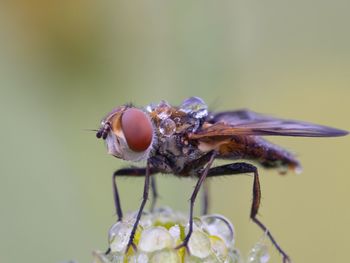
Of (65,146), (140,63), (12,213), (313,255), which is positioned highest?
(140,63)

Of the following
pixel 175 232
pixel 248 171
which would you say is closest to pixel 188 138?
pixel 248 171

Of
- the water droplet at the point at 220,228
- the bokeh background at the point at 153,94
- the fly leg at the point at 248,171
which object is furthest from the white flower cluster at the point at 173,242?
the bokeh background at the point at 153,94

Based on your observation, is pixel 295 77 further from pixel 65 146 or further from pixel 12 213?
pixel 12 213

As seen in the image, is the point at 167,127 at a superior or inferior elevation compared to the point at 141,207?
superior

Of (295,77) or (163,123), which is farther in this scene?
(295,77)

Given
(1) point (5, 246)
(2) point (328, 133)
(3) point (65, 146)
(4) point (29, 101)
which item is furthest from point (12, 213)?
(2) point (328, 133)

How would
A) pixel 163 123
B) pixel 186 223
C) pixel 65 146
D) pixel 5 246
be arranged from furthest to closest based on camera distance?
pixel 65 146 → pixel 5 246 → pixel 163 123 → pixel 186 223

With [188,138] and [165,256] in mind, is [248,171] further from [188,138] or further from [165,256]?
[165,256]
